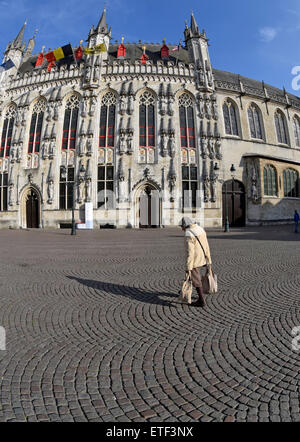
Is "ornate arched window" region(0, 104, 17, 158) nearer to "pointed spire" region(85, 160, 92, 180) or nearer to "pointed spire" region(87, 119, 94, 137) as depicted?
"pointed spire" region(87, 119, 94, 137)

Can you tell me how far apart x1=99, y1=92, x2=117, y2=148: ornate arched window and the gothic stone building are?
11 cm

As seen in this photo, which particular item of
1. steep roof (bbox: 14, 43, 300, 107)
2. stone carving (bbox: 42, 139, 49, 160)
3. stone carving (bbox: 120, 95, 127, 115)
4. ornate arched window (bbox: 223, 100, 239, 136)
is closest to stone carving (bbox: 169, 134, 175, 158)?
stone carving (bbox: 120, 95, 127, 115)

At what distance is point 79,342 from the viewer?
9.64ft

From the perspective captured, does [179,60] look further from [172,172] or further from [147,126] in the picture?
[172,172]

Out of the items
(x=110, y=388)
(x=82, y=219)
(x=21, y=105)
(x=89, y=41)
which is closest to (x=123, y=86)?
(x=89, y=41)

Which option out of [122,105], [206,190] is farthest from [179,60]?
[206,190]

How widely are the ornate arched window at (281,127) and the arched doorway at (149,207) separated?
1849cm

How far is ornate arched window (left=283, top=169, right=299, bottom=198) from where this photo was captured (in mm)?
27298

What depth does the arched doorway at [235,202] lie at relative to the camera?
25.2 metres

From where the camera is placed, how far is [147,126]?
24.1m

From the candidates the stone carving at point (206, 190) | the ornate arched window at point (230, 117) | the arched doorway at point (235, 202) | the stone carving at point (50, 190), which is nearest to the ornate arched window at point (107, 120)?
the stone carving at point (50, 190)

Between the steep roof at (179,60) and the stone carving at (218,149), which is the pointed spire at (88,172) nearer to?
the steep roof at (179,60)

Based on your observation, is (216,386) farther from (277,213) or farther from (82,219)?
(277,213)

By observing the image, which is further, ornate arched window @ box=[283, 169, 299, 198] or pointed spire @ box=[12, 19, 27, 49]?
pointed spire @ box=[12, 19, 27, 49]
